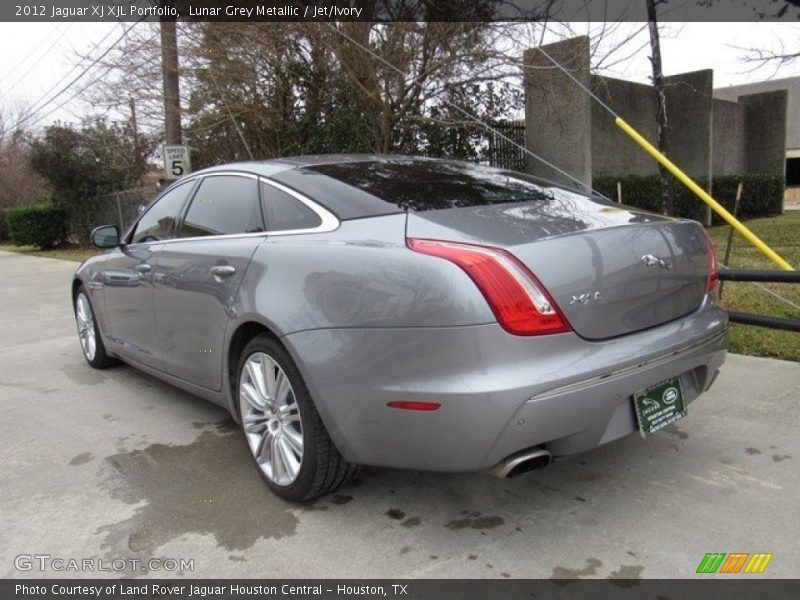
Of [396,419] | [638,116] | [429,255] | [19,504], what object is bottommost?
[19,504]

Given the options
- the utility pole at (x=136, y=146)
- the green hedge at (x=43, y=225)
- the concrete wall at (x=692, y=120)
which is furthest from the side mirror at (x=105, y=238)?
the green hedge at (x=43, y=225)

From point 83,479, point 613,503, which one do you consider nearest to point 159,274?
point 83,479

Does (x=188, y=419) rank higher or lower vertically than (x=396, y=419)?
lower

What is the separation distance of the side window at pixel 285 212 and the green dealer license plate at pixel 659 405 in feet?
5.00

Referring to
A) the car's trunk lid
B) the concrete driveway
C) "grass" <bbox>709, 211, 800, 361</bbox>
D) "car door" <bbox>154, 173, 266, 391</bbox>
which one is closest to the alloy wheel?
the concrete driveway

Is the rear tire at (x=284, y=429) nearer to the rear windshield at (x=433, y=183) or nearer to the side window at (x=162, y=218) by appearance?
the rear windshield at (x=433, y=183)

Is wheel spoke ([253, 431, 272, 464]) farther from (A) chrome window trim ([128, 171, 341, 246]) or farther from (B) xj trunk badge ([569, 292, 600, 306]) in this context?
(B) xj trunk badge ([569, 292, 600, 306])

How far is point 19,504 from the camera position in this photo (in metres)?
3.14

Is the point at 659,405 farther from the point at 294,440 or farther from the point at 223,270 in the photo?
the point at 223,270

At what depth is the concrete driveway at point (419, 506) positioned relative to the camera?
8.27 feet

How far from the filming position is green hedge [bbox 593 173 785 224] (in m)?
13.7

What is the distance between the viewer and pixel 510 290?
2309 mm
